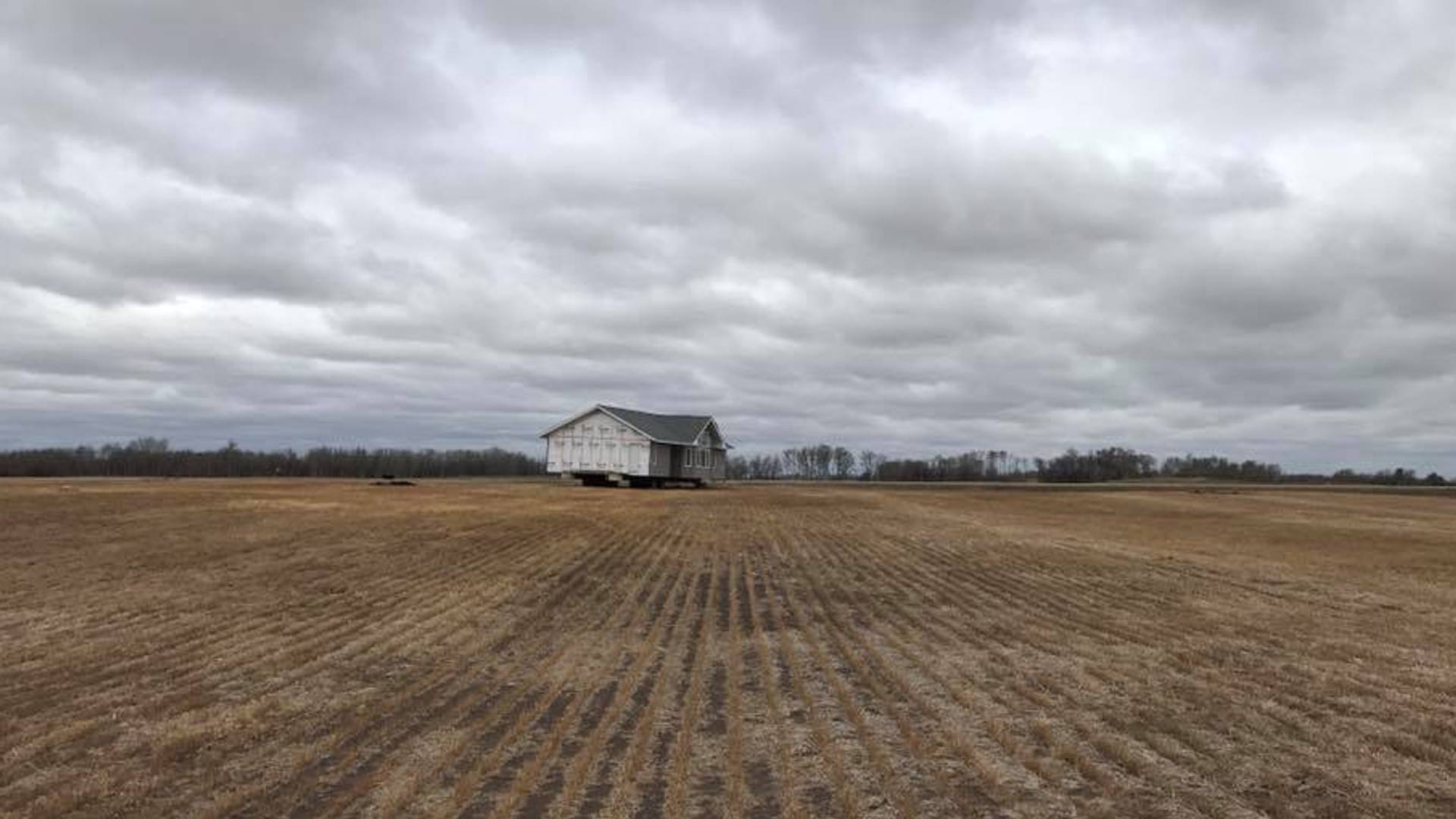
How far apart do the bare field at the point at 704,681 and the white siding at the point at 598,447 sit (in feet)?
144

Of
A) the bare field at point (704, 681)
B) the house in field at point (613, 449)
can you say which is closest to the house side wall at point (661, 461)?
the house in field at point (613, 449)

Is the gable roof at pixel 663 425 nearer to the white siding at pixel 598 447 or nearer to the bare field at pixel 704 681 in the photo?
the white siding at pixel 598 447

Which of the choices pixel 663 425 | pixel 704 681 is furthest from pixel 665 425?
pixel 704 681

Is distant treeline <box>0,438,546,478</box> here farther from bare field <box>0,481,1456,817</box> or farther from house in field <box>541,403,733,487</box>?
bare field <box>0,481,1456,817</box>

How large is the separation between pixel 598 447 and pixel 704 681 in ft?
198

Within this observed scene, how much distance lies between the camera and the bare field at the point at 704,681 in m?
Result: 6.82

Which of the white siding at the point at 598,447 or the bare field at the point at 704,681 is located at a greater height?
the white siding at the point at 598,447

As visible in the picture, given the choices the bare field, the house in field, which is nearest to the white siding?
the house in field

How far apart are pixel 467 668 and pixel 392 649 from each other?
1.46 m

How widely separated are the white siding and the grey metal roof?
643 mm

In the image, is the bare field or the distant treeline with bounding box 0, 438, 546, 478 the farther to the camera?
the distant treeline with bounding box 0, 438, 546, 478

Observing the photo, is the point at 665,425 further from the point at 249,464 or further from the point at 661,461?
the point at 249,464

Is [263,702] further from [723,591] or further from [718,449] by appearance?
[718,449]

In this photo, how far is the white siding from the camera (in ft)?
228
